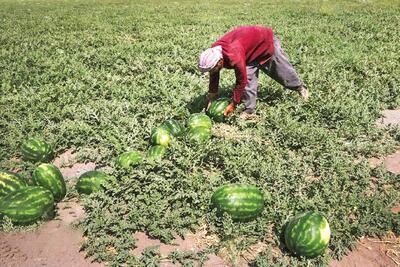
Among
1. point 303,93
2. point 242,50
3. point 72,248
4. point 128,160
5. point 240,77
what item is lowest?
point 72,248

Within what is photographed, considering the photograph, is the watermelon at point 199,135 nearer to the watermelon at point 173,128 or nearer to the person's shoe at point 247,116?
the watermelon at point 173,128

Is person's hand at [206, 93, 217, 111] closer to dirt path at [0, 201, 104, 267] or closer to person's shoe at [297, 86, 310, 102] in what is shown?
person's shoe at [297, 86, 310, 102]

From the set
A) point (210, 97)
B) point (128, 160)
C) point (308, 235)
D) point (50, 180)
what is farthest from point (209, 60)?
point (308, 235)

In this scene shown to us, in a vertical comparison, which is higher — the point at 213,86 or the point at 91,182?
the point at 213,86

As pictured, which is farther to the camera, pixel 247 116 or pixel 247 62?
pixel 247 116

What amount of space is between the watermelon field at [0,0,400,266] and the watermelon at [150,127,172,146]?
15 millimetres

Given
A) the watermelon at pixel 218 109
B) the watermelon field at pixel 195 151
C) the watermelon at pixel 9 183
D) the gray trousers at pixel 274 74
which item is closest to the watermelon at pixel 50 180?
the watermelon field at pixel 195 151

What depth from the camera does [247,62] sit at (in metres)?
6.27

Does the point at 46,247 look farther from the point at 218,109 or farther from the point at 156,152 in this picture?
the point at 218,109

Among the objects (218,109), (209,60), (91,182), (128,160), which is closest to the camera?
(91,182)

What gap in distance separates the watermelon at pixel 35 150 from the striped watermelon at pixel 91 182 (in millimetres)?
841

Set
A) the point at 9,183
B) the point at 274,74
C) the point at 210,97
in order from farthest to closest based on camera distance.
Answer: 1. the point at 274,74
2. the point at 210,97
3. the point at 9,183

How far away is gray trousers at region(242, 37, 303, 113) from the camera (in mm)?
6445

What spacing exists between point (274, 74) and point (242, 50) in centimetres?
111
